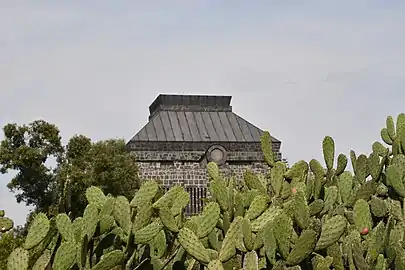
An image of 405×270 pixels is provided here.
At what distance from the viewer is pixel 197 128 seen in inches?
1169

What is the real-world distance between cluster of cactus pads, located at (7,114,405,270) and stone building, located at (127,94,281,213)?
20.2 metres

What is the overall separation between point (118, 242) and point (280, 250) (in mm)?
776

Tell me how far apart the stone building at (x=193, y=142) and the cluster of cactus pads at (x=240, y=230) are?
20168 mm

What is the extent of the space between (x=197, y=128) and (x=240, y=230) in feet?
86.6

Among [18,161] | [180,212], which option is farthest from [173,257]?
[18,161]

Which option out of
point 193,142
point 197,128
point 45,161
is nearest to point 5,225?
point 45,161

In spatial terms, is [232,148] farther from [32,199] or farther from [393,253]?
[393,253]

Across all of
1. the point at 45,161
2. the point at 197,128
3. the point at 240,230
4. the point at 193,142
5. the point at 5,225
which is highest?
the point at 197,128

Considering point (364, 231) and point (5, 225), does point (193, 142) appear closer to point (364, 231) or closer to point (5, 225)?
point (5, 225)

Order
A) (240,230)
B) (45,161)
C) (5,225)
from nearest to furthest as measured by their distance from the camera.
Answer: (240,230) < (5,225) < (45,161)

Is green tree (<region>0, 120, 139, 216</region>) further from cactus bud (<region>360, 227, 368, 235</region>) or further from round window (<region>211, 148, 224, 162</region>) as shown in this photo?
cactus bud (<region>360, 227, 368, 235</region>)

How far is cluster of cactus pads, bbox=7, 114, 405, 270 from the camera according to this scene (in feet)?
10.6

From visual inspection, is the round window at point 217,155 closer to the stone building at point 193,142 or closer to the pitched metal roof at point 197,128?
the stone building at point 193,142

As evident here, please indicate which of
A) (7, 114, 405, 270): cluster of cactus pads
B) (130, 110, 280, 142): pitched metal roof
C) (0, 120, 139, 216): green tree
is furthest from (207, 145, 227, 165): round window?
(7, 114, 405, 270): cluster of cactus pads
